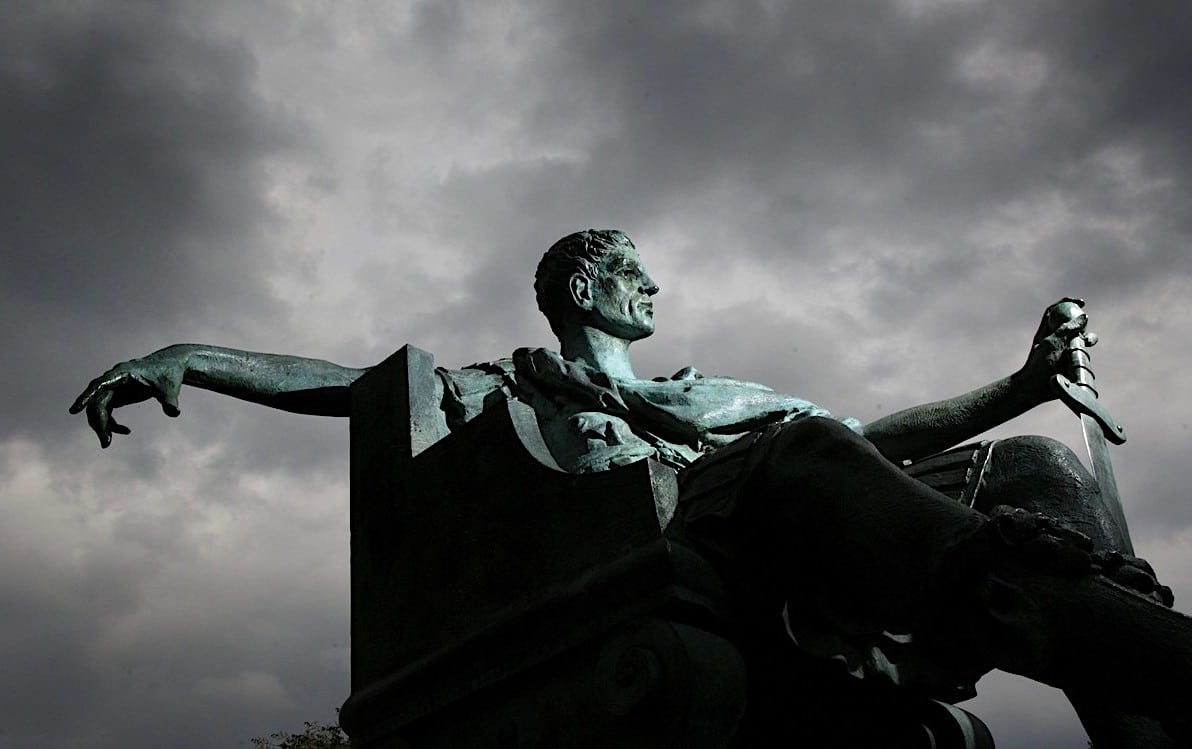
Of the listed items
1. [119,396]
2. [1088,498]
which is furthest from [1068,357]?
[119,396]

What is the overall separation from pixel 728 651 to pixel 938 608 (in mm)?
534

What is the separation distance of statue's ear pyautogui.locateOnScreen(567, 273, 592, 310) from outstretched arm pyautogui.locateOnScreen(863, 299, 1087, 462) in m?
1.23

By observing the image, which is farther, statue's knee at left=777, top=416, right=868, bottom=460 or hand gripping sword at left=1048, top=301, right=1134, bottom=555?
hand gripping sword at left=1048, top=301, right=1134, bottom=555

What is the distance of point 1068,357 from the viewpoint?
4.77 metres

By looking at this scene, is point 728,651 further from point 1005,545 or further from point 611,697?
point 1005,545

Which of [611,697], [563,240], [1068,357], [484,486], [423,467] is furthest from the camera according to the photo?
[563,240]

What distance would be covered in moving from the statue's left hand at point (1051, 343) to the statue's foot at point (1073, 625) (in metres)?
1.84

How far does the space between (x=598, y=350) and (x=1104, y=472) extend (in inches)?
77.2

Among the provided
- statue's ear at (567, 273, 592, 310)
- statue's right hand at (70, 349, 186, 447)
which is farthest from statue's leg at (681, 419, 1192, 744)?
statue's right hand at (70, 349, 186, 447)

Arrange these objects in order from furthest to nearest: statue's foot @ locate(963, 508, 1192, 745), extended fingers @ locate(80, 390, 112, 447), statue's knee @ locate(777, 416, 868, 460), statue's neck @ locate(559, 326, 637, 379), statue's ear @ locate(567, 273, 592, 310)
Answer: statue's ear @ locate(567, 273, 592, 310) → statue's neck @ locate(559, 326, 637, 379) → extended fingers @ locate(80, 390, 112, 447) → statue's knee @ locate(777, 416, 868, 460) → statue's foot @ locate(963, 508, 1192, 745)

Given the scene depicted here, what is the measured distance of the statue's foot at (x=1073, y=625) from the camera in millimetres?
2875

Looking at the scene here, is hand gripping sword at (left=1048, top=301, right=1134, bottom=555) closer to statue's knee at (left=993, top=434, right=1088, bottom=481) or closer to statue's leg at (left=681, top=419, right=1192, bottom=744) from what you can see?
statue's knee at (left=993, top=434, right=1088, bottom=481)

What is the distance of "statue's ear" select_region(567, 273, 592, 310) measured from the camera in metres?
5.41

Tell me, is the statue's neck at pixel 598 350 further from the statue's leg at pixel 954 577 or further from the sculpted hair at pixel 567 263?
the statue's leg at pixel 954 577
